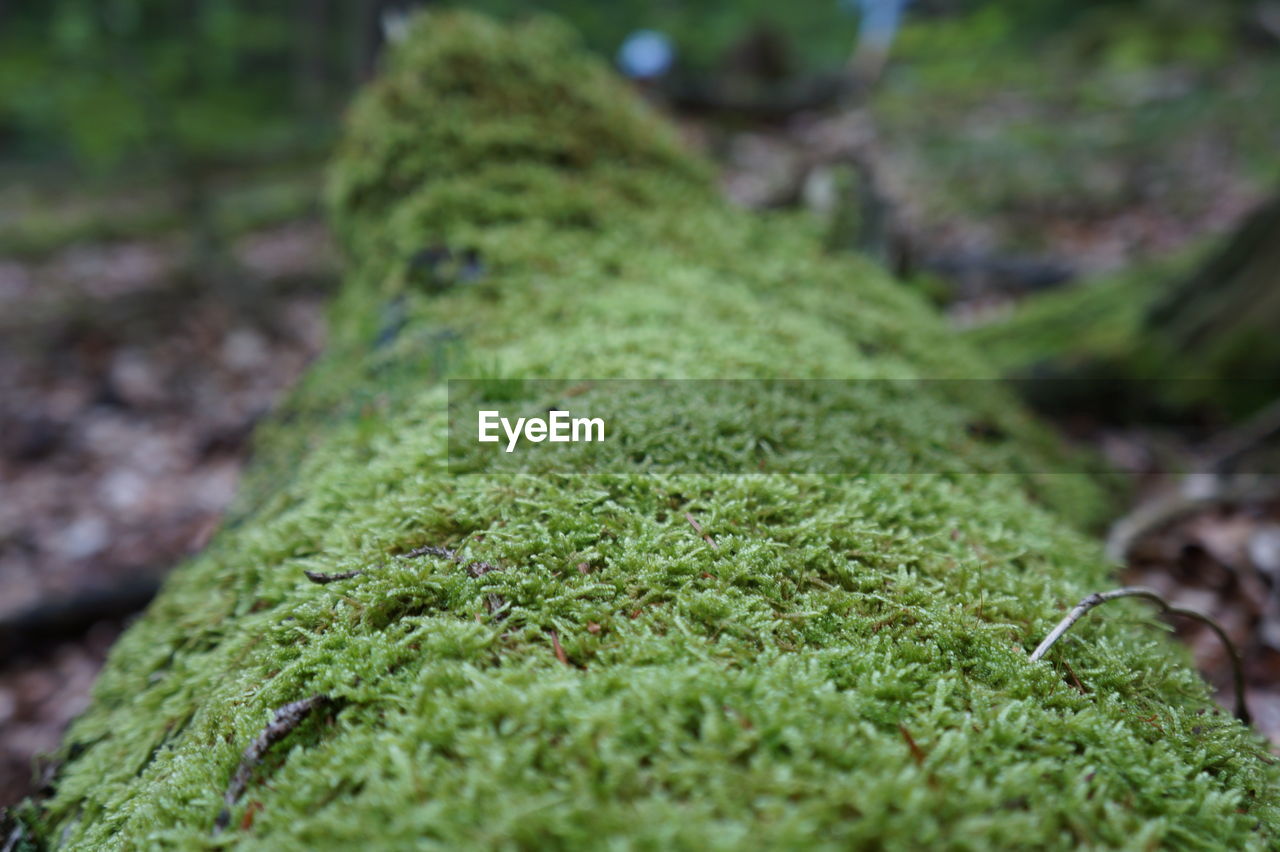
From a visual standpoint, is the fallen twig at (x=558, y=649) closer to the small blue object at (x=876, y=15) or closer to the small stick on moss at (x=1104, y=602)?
the small stick on moss at (x=1104, y=602)

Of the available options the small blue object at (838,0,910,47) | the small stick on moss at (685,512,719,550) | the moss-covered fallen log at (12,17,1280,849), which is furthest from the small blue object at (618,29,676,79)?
the small stick on moss at (685,512,719,550)

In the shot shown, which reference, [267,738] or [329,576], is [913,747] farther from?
[329,576]

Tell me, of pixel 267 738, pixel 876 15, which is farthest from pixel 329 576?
pixel 876 15

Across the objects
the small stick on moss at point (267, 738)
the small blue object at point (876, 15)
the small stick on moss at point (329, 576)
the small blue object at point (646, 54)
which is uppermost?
the small blue object at point (876, 15)

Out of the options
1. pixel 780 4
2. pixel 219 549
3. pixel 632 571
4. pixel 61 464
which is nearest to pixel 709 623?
pixel 632 571

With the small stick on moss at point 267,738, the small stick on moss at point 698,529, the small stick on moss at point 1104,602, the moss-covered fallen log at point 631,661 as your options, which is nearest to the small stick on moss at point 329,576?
the moss-covered fallen log at point 631,661

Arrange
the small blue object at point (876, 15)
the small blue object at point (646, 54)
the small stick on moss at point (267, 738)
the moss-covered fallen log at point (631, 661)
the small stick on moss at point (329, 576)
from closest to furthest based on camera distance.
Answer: the moss-covered fallen log at point (631, 661) < the small stick on moss at point (267, 738) < the small stick on moss at point (329, 576) < the small blue object at point (646, 54) < the small blue object at point (876, 15)

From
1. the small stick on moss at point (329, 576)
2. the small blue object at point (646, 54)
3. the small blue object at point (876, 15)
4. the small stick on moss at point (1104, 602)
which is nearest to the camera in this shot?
the small stick on moss at point (1104, 602)
